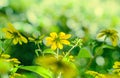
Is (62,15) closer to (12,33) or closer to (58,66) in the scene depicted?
(12,33)

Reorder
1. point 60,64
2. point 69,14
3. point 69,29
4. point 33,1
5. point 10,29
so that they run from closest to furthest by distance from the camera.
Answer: point 60,64, point 10,29, point 69,29, point 69,14, point 33,1

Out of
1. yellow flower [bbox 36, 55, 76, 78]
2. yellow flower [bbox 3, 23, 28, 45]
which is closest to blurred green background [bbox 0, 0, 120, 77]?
yellow flower [bbox 3, 23, 28, 45]

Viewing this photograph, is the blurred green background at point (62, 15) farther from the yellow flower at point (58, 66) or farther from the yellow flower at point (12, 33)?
the yellow flower at point (58, 66)

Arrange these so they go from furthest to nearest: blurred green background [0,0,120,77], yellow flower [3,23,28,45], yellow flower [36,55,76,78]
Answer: blurred green background [0,0,120,77] < yellow flower [3,23,28,45] < yellow flower [36,55,76,78]

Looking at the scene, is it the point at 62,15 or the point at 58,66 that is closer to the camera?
the point at 58,66

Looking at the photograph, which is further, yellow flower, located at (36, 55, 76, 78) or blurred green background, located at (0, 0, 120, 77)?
blurred green background, located at (0, 0, 120, 77)

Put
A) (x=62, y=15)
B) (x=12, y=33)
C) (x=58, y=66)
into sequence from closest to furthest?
1. (x=58, y=66)
2. (x=12, y=33)
3. (x=62, y=15)

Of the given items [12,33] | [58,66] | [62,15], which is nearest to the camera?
[58,66]

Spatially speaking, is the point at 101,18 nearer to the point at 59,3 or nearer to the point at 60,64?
the point at 59,3

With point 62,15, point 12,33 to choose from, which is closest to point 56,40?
point 12,33

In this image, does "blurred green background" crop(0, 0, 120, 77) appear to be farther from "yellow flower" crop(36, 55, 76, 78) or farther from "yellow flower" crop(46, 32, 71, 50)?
"yellow flower" crop(36, 55, 76, 78)

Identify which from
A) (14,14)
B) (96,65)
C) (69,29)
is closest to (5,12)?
(14,14)
